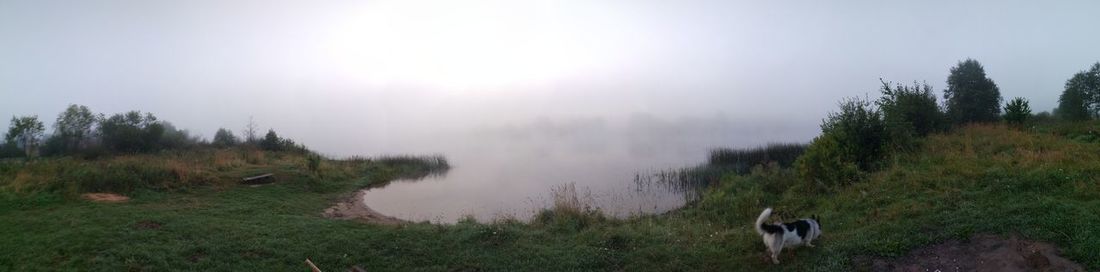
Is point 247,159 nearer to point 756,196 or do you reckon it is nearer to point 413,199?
point 413,199

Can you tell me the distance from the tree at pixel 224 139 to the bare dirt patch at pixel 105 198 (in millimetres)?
21460

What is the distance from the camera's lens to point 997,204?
663cm

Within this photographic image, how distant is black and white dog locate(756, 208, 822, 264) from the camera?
19.0 feet

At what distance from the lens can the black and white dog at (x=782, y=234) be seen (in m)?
5.80

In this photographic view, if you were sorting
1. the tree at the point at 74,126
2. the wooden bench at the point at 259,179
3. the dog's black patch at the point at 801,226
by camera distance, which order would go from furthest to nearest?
the tree at the point at 74,126, the wooden bench at the point at 259,179, the dog's black patch at the point at 801,226

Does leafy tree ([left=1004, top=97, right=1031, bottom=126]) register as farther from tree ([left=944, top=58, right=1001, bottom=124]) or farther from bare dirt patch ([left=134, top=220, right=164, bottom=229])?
bare dirt patch ([left=134, top=220, right=164, bottom=229])

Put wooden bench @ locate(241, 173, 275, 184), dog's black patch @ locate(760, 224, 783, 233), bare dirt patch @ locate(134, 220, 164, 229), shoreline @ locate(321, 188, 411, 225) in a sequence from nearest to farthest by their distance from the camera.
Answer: dog's black patch @ locate(760, 224, 783, 233), bare dirt patch @ locate(134, 220, 164, 229), shoreline @ locate(321, 188, 411, 225), wooden bench @ locate(241, 173, 275, 184)

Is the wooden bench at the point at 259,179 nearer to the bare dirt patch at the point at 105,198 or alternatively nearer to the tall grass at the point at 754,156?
the bare dirt patch at the point at 105,198

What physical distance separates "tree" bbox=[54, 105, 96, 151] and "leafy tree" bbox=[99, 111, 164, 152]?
72 cm

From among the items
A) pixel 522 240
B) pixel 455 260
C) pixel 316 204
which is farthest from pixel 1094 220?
pixel 316 204

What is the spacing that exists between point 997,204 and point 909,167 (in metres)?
3.48

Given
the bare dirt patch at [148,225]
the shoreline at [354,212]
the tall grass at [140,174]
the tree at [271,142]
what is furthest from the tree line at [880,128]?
the tree at [271,142]

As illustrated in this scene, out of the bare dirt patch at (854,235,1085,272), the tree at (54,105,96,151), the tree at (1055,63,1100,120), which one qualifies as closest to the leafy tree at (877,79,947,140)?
the bare dirt patch at (854,235,1085,272)

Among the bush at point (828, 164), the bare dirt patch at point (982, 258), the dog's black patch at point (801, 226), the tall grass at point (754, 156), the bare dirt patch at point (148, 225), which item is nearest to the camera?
the bare dirt patch at point (982, 258)
